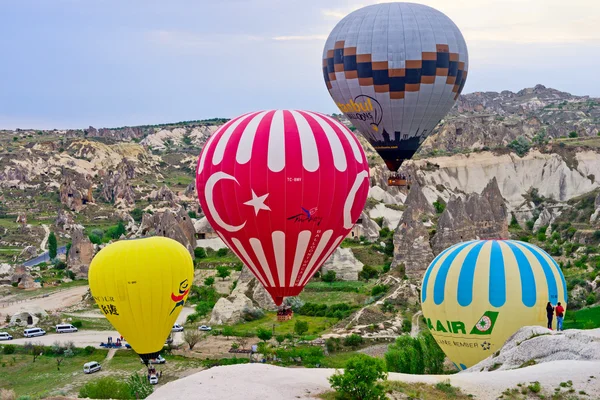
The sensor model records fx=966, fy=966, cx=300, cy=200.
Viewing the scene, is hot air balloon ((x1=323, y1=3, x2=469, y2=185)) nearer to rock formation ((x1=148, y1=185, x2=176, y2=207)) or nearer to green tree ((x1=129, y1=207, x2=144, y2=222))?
green tree ((x1=129, y1=207, x2=144, y2=222))

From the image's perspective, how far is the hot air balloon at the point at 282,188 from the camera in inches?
881

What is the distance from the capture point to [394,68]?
1228 inches

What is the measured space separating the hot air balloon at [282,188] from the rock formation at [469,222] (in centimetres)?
2446

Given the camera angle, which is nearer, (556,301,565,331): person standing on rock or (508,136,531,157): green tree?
(556,301,565,331): person standing on rock

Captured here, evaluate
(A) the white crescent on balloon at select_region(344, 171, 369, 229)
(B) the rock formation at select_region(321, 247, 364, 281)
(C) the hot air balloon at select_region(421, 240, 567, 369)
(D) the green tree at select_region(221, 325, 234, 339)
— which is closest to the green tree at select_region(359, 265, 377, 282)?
(B) the rock formation at select_region(321, 247, 364, 281)

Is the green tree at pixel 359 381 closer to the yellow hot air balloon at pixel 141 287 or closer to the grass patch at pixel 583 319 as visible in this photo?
the yellow hot air balloon at pixel 141 287

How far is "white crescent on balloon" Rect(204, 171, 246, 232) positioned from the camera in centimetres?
2275

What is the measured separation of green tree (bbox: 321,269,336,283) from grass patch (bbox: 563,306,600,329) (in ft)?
56.1

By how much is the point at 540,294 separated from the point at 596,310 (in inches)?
445

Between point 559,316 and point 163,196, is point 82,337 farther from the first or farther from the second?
point 163,196

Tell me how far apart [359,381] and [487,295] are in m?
7.36

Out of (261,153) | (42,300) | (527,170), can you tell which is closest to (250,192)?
(261,153)

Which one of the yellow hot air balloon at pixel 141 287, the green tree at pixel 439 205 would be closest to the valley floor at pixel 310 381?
the yellow hot air balloon at pixel 141 287

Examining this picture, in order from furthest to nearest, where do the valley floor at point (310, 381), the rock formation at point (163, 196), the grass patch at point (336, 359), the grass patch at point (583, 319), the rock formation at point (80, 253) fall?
the rock formation at point (163, 196) → the rock formation at point (80, 253) → the grass patch at point (336, 359) → the grass patch at point (583, 319) → the valley floor at point (310, 381)
